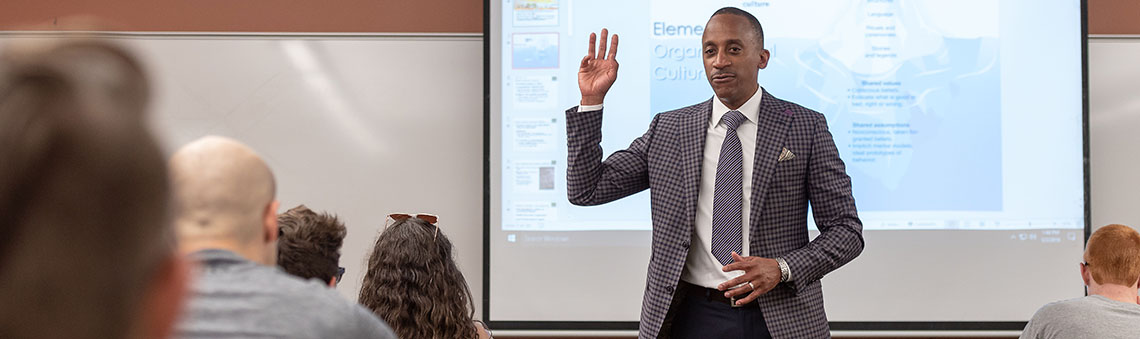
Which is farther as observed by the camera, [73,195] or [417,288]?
[417,288]

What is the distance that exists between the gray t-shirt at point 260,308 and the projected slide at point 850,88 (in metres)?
2.46

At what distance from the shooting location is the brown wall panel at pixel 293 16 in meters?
3.54

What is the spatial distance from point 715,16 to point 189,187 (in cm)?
140

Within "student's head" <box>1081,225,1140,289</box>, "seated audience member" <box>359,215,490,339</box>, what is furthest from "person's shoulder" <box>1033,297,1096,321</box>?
"seated audience member" <box>359,215,490,339</box>

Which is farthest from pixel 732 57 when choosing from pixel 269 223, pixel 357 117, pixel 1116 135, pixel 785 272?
pixel 1116 135

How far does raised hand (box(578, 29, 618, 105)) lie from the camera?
2.04 metres

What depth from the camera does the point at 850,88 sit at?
11.0 feet

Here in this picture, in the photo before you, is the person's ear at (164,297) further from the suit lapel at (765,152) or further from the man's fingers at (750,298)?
the suit lapel at (765,152)

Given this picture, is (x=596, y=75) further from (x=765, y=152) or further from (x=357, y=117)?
(x=357, y=117)

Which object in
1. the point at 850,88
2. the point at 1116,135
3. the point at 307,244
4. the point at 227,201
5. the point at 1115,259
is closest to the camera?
the point at 227,201

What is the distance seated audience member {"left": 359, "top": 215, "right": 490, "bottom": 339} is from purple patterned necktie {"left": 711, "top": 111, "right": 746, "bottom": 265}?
58 cm

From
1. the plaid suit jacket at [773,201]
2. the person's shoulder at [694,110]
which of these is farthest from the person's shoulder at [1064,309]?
the person's shoulder at [694,110]

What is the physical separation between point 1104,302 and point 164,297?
6.96 feet

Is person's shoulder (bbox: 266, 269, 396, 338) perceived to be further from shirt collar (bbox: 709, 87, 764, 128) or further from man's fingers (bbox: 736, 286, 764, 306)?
shirt collar (bbox: 709, 87, 764, 128)
